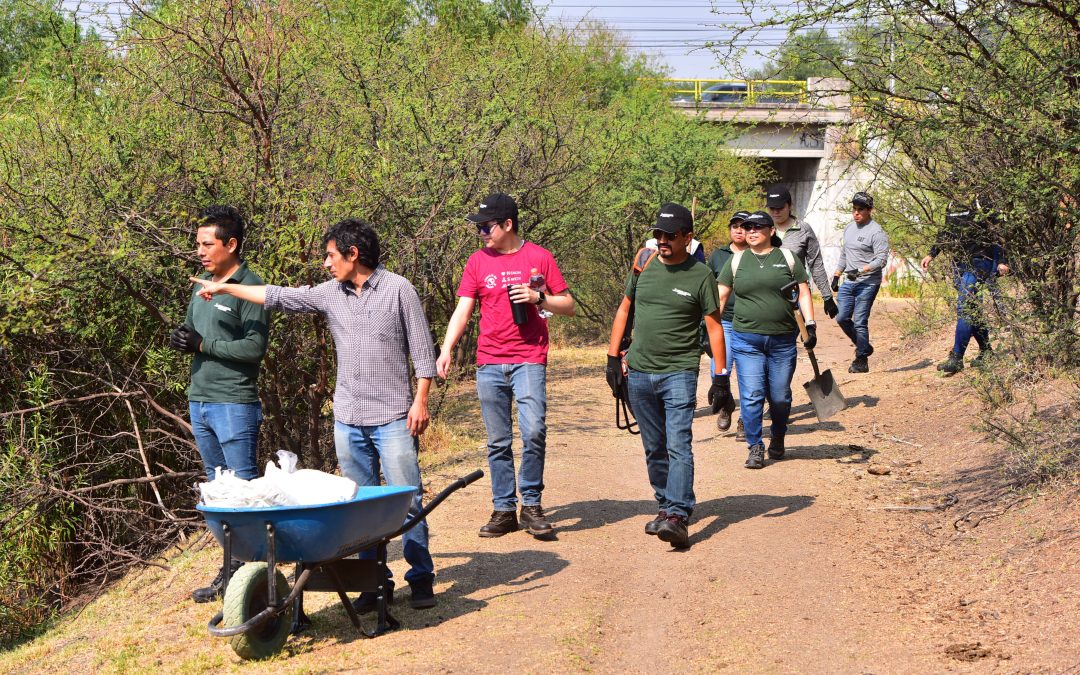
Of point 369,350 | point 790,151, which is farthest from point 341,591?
point 790,151

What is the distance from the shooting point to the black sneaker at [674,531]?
6914mm

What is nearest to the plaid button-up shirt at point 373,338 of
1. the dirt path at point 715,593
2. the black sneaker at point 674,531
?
the dirt path at point 715,593

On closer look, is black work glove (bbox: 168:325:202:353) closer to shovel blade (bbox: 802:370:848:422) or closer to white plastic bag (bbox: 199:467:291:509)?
white plastic bag (bbox: 199:467:291:509)

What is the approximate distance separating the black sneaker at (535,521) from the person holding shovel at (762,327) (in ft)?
8.60

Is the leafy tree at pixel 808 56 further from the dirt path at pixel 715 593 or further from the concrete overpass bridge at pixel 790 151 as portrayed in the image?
the concrete overpass bridge at pixel 790 151

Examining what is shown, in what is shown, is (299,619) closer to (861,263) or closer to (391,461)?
(391,461)

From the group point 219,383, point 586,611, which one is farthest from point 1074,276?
point 219,383

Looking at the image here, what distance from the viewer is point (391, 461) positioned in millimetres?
5766

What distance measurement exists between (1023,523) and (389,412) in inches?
153

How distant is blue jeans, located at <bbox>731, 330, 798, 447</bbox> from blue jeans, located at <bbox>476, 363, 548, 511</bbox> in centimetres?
265

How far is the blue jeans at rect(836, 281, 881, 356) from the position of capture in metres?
13.3

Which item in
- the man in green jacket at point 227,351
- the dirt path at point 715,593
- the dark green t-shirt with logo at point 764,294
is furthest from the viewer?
the dark green t-shirt with logo at point 764,294

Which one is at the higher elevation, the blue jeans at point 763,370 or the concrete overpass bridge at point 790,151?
the concrete overpass bridge at point 790,151

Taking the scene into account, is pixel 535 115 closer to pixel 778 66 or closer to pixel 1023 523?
pixel 778 66
